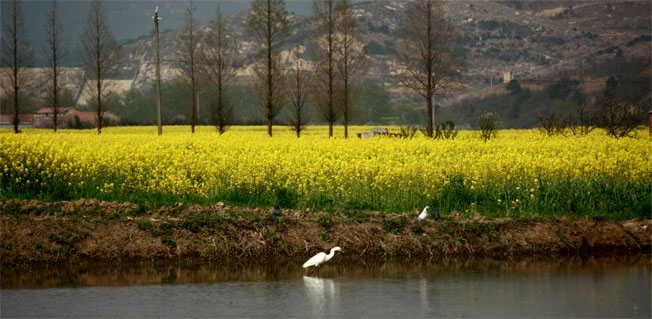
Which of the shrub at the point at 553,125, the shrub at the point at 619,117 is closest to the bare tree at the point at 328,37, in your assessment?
the shrub at the point at 553,125

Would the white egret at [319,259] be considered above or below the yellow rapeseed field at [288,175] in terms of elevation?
below

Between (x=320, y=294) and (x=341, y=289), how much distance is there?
43 cm

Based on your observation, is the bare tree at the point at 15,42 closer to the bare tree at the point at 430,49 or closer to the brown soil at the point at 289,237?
the bare tree at the point at 430,49

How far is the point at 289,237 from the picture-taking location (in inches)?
476

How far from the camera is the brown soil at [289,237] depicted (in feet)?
37.4

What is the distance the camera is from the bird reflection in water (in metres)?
8.02

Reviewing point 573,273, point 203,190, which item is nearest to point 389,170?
point 203,190

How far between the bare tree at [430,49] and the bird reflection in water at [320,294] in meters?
35.3

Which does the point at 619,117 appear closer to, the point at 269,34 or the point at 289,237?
the point at 269,34

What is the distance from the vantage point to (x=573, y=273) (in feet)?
33.2

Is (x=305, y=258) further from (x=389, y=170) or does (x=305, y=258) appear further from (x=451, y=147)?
(x=451, y=147)

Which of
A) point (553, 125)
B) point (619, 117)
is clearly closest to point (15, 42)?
point (553, 125)

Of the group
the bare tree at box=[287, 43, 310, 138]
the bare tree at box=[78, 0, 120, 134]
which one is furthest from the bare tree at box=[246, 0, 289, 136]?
the bare tree at box=[78, 0, 120, 134]

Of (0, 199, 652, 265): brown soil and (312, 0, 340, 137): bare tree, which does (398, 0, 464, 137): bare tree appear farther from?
(0, 199, 652, 265): brown soil
